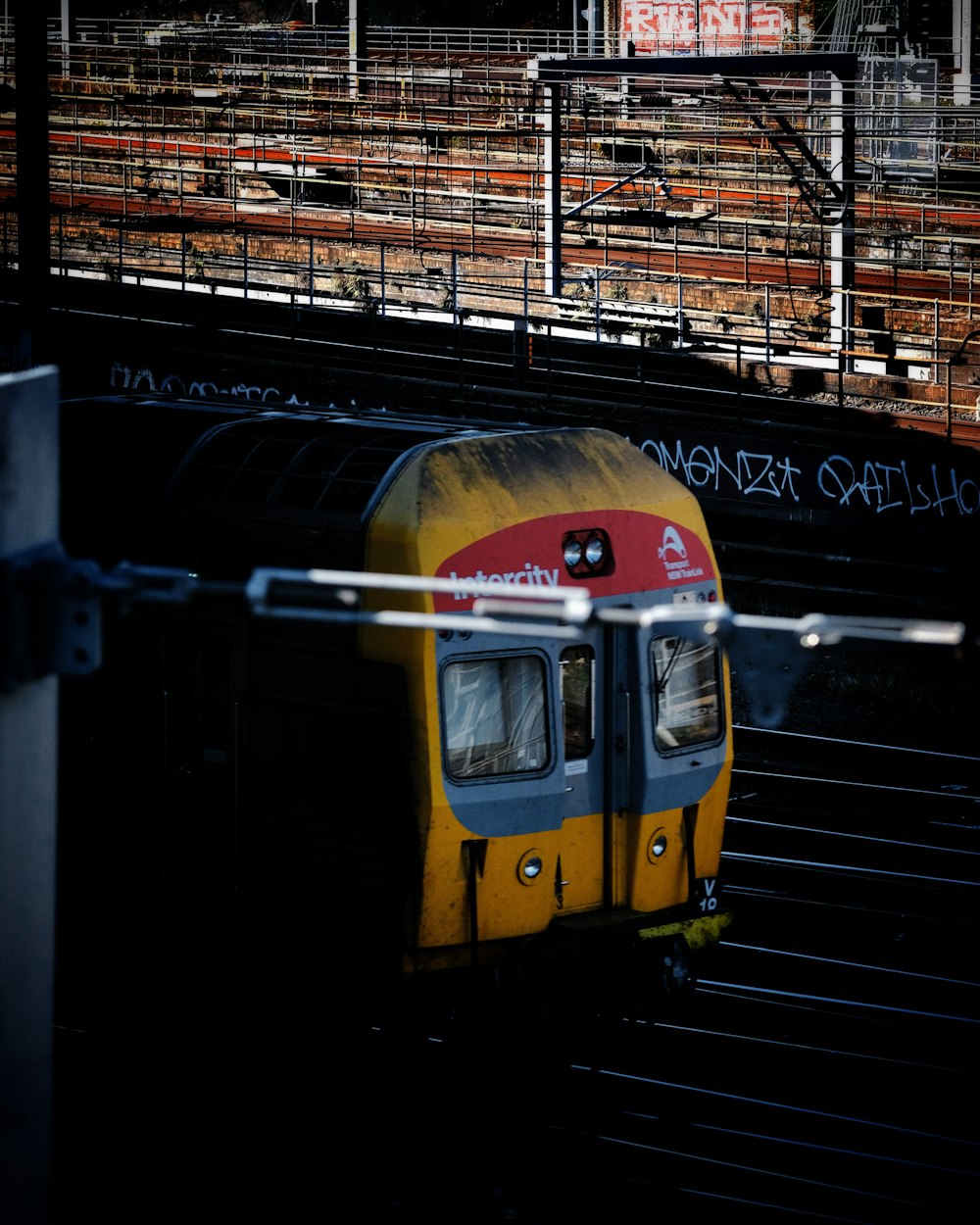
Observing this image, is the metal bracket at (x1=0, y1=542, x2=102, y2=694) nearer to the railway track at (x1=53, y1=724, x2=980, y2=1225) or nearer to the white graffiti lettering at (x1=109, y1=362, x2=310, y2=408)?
the railway track at (x1=53, y1=724, x2=980, y2=1225)

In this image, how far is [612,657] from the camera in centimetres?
909

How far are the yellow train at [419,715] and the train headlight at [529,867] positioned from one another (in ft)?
0.05

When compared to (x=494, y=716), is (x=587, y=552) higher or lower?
higher

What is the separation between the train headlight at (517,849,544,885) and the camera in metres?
8.62

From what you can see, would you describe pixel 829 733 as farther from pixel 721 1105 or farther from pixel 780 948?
pixel 721 1105

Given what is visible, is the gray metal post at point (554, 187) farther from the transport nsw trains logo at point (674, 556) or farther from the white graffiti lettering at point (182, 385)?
the transport nsw trains logo at point (674, 556)

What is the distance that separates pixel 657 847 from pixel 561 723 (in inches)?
38.1

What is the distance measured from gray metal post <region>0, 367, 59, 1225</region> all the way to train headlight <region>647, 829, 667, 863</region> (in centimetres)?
409

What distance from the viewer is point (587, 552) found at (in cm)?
897

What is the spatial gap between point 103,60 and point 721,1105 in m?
41.8

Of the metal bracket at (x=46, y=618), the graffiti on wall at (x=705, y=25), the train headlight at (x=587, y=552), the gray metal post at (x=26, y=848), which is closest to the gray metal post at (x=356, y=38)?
the graffiti on wall at (x=705, y=25)

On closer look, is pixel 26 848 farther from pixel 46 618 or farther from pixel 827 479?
pixel 827 479

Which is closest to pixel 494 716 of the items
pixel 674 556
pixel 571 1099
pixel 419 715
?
pixel 419 715

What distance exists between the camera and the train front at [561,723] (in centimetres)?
835
